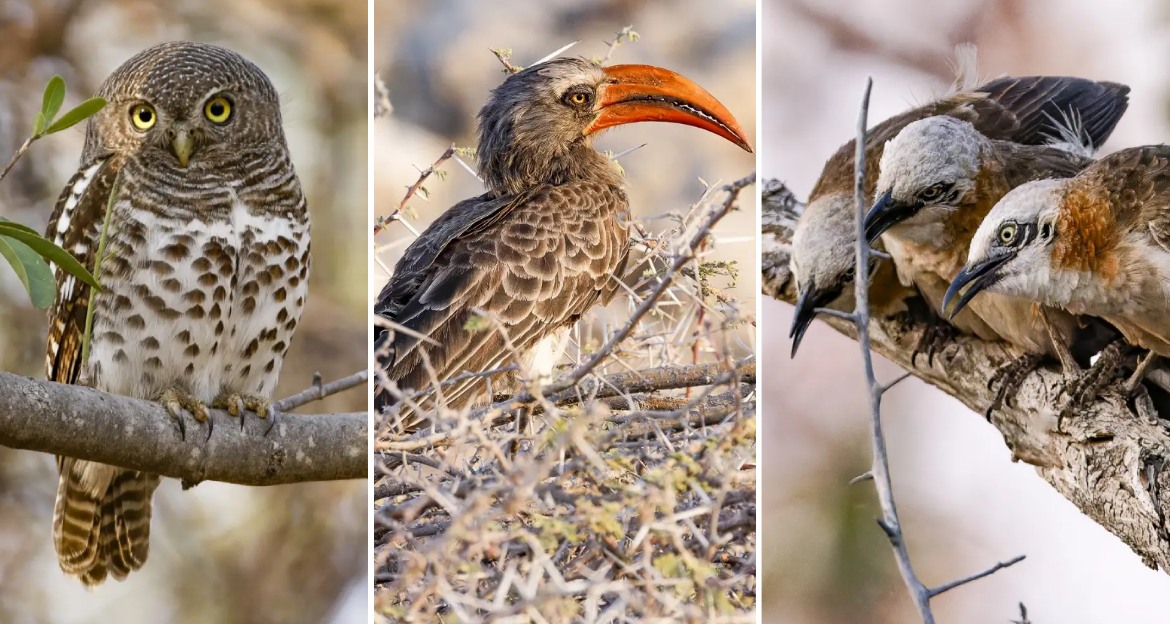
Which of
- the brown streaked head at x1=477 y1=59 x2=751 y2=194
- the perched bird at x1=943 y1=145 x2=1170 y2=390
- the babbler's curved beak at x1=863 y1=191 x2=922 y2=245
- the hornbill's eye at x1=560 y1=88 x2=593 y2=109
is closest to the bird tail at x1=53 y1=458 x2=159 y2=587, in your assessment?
the brown streaked head at x1=477 y1=59 x2=751 y2=194

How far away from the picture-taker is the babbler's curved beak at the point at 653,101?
71.1 inches

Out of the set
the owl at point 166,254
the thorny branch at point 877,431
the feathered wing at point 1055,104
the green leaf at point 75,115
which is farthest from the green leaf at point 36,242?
the feathered wing at point 1055,104

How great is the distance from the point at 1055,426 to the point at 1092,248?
0.32 m

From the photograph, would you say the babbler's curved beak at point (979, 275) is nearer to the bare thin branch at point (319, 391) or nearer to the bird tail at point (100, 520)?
the bare thin branch at point (319, 391)

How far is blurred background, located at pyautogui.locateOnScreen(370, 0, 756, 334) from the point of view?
5.86 ft

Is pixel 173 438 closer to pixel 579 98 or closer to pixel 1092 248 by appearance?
pixel 579 98

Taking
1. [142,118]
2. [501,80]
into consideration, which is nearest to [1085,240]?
[501,80]

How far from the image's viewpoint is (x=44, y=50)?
178cm

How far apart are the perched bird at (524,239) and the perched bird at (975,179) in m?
0.38

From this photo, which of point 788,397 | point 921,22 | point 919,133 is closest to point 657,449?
point 788,397

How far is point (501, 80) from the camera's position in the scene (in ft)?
5.88

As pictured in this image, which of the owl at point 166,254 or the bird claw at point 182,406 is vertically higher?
the owl at point 166,254

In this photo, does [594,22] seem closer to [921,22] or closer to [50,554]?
[921,22]

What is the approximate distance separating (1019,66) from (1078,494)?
74 cm
